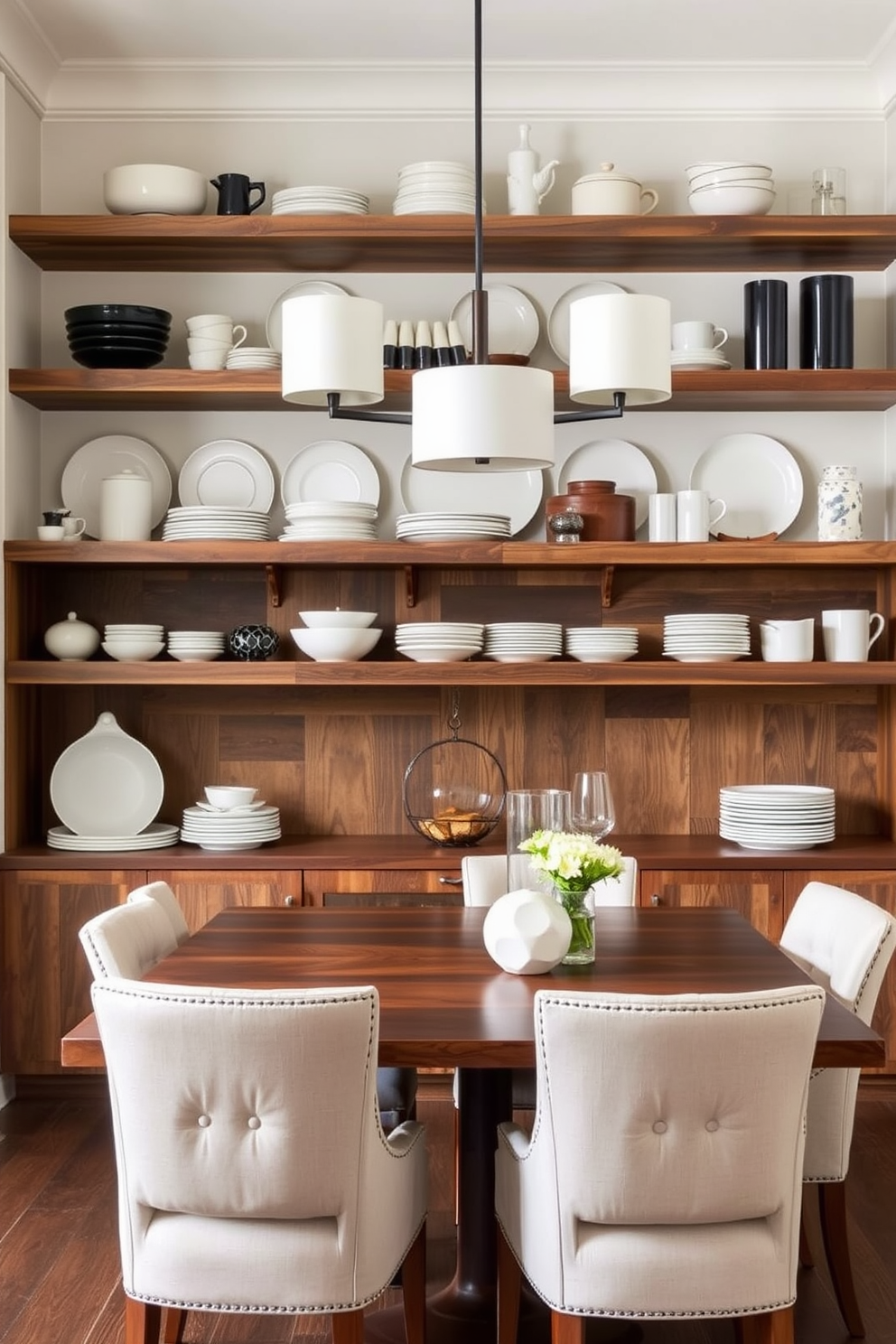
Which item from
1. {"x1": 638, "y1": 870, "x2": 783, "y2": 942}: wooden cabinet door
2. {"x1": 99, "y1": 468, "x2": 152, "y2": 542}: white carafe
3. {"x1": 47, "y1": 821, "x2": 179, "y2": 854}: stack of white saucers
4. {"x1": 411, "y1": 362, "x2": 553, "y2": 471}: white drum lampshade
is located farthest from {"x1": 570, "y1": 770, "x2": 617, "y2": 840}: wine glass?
{"x1": 99, "y1": 468, "x2": 152, "y2": 542}: white carafe

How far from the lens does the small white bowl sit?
406 centimetres

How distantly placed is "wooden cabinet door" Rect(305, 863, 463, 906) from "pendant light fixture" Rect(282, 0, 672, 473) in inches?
68.5

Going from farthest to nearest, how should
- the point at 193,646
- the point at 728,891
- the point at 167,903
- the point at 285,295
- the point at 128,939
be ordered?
1. the point at 285,295
2. the point at 193,646
3. the point at 728,891
4. the point at 167,903
5. the point at 128,939

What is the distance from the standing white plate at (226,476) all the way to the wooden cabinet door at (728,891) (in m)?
1.69

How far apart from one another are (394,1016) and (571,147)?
3.05m

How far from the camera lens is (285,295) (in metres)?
4.32

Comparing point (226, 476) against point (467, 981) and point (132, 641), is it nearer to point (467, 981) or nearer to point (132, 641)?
point (132, 641)

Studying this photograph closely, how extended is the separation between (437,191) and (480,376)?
201 cm

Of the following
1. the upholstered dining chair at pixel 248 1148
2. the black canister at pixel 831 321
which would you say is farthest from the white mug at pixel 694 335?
the upholstered dining chair at pixel 248 1148

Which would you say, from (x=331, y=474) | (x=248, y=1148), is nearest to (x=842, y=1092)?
(x=248, y=1148)

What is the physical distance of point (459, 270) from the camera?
14.2 feet

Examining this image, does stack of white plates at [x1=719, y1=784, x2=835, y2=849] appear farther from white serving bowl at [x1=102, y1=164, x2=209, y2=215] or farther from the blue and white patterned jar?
white serving bowl at [x1=102, y1=164, x2=209, y2=215]

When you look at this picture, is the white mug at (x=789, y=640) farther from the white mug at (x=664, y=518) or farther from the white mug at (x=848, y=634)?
the white mug at (x=664, y=518)

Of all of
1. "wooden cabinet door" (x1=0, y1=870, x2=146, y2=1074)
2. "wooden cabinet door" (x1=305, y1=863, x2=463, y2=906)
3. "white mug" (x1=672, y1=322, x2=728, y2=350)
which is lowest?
"wooden cabinet door" (x1=0, y1=870, x2=146, y2=1074)
